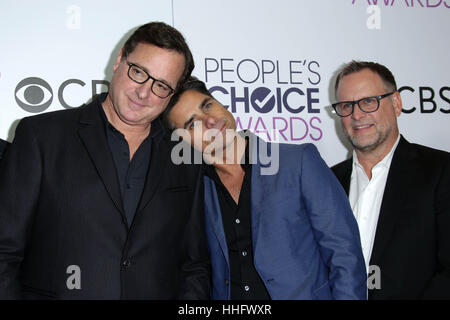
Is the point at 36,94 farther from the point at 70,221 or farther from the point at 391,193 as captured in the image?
the point at 391,193

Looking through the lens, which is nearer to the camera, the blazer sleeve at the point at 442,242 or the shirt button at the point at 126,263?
the shirt button at the point at 126,263

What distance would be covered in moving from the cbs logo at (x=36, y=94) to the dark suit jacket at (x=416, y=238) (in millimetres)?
1970

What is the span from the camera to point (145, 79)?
1.99 metres

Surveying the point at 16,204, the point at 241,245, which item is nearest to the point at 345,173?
the point at 241,245

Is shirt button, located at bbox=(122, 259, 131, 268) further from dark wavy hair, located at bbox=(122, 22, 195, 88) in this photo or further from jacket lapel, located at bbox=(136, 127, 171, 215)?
dark wavy hair, located at bbox=(122, 22, 195, 88)

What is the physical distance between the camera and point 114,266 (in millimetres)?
1829

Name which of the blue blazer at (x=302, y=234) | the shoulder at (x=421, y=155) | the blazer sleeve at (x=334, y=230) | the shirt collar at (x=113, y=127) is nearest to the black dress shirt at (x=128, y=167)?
the shirt collar at (x=113, y=127)

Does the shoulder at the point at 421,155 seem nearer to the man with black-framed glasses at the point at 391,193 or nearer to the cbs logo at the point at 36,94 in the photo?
the man with black-framed glasses at the point at 391,193

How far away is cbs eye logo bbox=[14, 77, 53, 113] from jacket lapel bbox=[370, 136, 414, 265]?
2.02m

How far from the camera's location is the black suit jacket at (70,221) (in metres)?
1.76

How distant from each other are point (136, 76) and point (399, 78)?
7.02 ft

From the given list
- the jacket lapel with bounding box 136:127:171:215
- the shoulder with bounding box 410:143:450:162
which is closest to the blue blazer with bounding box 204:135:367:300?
the jacket lapel with bounding box 136:127:171:215
